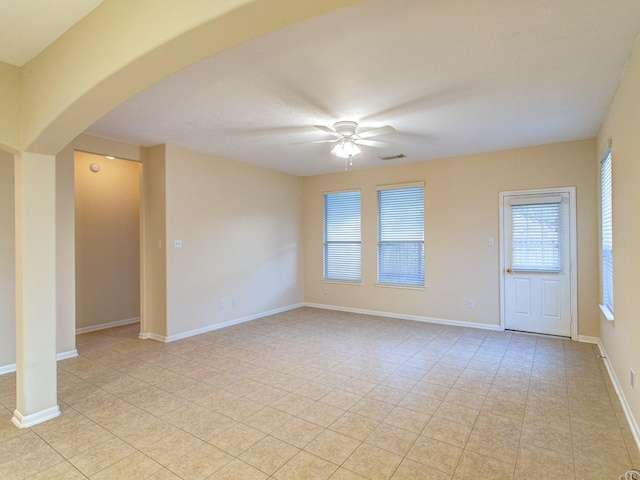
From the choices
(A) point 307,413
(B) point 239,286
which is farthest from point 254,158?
(A) point 307,413

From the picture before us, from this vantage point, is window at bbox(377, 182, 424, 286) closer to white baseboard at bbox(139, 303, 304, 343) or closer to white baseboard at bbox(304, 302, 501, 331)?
white baseboard at bbox(304, 302, 501, 331)

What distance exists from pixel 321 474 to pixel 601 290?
415cm

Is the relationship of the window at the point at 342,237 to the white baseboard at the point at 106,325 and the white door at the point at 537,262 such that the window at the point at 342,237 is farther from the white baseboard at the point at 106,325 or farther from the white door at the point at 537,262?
the white baseboard at the point at 106,325

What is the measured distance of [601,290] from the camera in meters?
4.22

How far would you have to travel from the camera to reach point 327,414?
2707 mm

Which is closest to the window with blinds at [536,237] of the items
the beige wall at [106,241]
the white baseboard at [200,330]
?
the white baseboard at [200,330]

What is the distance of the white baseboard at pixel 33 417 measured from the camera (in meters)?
2.53

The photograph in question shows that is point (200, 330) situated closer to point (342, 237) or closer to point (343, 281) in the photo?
point (343, 281)

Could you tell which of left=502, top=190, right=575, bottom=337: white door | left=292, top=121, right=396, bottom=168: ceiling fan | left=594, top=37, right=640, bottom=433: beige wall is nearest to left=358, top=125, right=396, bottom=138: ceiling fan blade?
left=292, top=121, right=396, bottom=168: ceiling fan

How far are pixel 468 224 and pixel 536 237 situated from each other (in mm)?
916

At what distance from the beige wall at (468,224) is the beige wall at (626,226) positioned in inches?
52.1

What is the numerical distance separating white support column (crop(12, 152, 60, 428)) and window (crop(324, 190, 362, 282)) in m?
4.73

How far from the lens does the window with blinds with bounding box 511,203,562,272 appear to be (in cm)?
476

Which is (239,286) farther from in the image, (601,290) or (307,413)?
(601,290)
